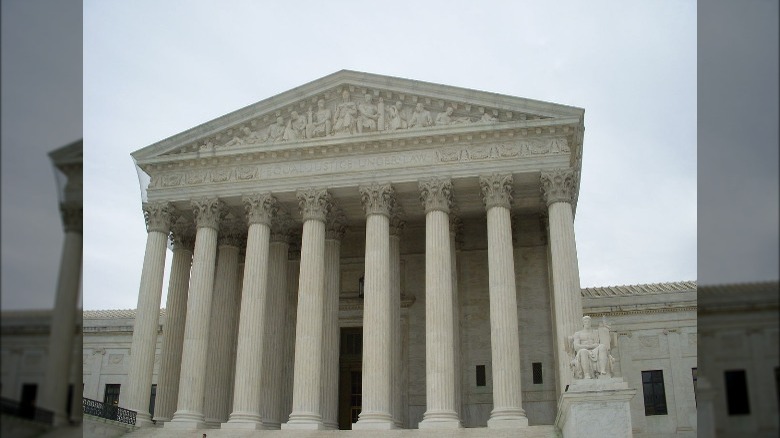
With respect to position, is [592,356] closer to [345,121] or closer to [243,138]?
[345,121]

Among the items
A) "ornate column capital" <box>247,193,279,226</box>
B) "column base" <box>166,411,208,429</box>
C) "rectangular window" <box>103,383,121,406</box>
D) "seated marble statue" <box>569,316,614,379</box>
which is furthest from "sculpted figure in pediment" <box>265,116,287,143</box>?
"rectangular window" <box>103,383,121,406</box>

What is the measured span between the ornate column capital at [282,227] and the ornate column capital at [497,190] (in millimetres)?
10618

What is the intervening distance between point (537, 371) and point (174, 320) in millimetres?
18428

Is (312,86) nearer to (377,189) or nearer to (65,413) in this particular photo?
(377,189)

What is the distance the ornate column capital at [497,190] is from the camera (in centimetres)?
3334

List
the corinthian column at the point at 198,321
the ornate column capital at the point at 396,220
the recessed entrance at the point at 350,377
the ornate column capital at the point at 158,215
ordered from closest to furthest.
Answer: the corinthian column at the point at 198,321, the ornate column capital at the point at 396,220, the ornate column capital at the point at 158,215, the recessed entrance at the point at 350,377

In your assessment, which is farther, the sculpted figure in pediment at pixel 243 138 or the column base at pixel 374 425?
the sculpted figure in pediment at pixel 243 138

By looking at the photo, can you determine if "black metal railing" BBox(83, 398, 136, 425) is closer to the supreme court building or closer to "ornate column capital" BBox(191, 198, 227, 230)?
the supreme court building

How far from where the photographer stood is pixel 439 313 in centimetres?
3216

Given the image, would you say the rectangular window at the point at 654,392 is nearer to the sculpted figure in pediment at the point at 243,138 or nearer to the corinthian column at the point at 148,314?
the sculpted figure in pediment at the point at 243,138

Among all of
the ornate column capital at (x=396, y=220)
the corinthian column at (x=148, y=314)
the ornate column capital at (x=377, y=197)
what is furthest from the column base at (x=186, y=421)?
the ornate column capital at (x=396, y=220)

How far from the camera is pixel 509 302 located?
104ft

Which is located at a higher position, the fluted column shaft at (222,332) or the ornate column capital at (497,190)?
the ornate column capital at (497,190)

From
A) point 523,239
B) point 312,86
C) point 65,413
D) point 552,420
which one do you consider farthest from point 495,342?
point 65,413
